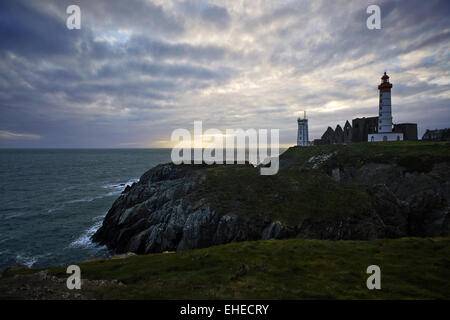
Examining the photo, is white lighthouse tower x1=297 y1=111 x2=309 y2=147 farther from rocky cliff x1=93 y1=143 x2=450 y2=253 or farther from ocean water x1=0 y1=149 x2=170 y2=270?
ocean water x1=0 y1=149 x2=170 y2=270

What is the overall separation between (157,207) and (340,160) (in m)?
48.5

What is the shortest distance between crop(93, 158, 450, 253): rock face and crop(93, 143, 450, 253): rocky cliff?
0.13 m

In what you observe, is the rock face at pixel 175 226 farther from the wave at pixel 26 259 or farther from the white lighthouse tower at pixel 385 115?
the white lighthouse tower at pixel 385 115

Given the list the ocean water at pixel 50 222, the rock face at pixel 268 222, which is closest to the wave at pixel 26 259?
the ocean water at pixel 50 222

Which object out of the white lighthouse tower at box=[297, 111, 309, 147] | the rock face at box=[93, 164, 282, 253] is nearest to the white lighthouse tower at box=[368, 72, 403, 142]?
the white lighthouse tower at box=[297, 111, 309, 147]

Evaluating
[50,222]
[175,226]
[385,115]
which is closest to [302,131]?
[385,115]

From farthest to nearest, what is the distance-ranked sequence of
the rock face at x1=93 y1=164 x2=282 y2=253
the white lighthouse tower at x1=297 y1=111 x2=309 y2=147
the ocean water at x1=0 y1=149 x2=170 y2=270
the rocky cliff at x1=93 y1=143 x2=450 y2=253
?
the white lighthouse tower at x1=297 y1=111 x2=309 y2=147 < the ocean water at x1=0 y1=149 x2=170 y2=270 < the rock face at x1=93 y1=164 x2=282 y2=253 < the rocky cliff at x1=93 y1=143 x2=450 y2=253

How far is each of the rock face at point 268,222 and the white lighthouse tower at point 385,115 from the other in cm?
3503

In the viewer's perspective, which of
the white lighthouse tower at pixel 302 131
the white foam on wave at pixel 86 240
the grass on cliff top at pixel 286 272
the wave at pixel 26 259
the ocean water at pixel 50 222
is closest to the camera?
the grass on cliff top at pixel 286 272

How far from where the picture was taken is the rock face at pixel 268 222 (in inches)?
1190

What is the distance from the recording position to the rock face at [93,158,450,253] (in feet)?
99.2
